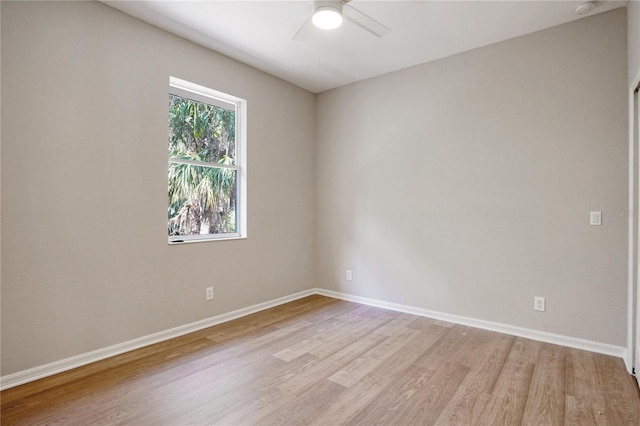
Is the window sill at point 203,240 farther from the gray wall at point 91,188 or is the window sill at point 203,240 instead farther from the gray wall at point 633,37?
the gray wall at point 633,37

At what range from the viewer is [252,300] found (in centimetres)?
373

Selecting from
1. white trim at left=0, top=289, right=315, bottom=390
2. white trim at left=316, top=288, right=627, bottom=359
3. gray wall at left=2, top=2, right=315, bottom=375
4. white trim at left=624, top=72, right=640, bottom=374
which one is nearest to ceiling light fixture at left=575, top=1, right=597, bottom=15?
white trim at left=624, top=72, right=640, bottom=374

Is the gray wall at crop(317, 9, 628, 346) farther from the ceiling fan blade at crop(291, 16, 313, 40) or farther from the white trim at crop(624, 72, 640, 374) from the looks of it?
the ceiling fan blade at crop(291, 16, 313, 40)

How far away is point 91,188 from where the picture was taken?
98.5 inches

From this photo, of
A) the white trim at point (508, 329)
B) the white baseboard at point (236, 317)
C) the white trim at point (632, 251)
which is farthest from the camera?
the white trim at point (508, 329)

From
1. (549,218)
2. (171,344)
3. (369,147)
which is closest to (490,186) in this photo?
(549,218)

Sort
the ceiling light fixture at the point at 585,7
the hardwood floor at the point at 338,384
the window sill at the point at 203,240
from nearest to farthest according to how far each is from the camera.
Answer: the hardwood floor at the point at 338,384
the ceiling light fixture at the point at 585,7
the window sill at the point at 203,240

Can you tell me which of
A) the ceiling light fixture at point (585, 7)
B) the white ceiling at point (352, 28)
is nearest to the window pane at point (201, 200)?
the white ceiling at point (352, 28)

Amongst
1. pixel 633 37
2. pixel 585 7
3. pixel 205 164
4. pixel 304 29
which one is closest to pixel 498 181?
pixel 633 37

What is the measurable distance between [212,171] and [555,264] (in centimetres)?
337

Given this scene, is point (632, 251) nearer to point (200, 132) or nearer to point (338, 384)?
point (338, 384)

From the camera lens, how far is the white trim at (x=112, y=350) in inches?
85.7

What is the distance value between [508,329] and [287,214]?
267cm

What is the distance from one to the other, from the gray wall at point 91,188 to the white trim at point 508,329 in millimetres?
1736
